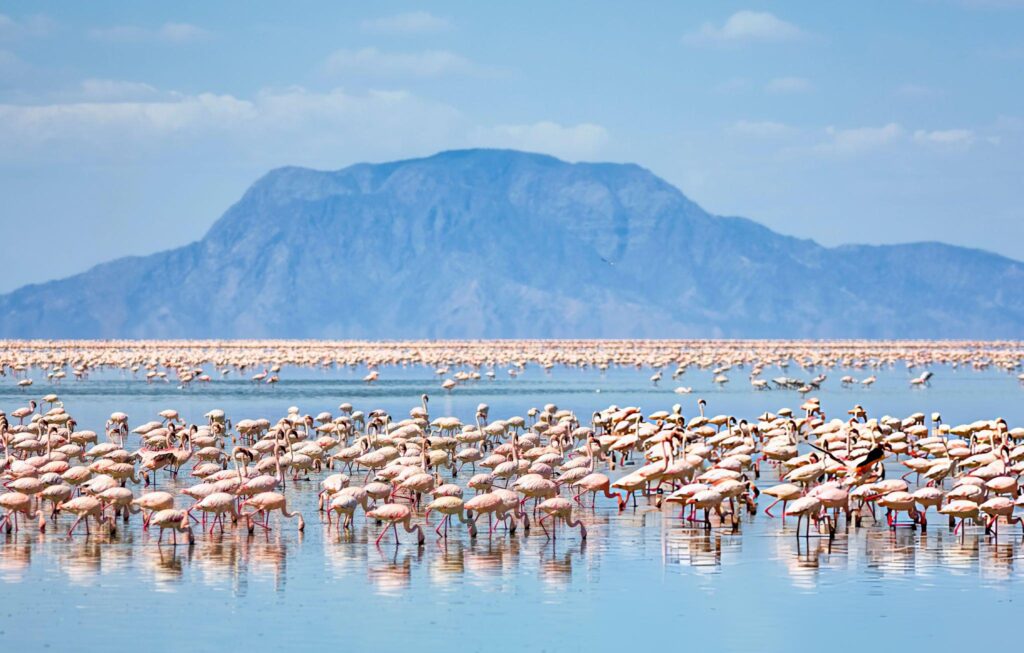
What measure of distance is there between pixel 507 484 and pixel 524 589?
666 centimetres

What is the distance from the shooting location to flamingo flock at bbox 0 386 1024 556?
65.4 feet

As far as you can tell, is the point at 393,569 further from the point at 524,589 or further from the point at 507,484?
the point at 507,484

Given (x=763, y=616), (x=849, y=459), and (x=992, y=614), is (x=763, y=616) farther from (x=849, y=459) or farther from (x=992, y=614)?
(x=849, y=459)

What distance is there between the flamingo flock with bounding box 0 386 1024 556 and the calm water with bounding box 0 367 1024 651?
0.32m

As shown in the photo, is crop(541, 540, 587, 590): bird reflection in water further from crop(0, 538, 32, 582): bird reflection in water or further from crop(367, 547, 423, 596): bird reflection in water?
crop(0, 538, 32, 582): bird reflection in water

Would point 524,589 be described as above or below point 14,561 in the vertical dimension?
below

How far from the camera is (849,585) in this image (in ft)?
55.7

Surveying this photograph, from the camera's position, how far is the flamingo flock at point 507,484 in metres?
19.9

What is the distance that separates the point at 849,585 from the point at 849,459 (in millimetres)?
7022

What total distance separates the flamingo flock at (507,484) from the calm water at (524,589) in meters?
0.32

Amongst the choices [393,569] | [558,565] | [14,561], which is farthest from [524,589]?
[14,561]

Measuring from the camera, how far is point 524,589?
16766 millimetres

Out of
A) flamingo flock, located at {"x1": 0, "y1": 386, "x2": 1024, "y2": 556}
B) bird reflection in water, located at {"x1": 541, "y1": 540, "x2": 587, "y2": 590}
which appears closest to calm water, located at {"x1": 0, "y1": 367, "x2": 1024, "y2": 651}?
bird reflection in water, located at {"x1": 541, "y1": 540, "x2": 587, "y2": 590}

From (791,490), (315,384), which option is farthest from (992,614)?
(315,384)
